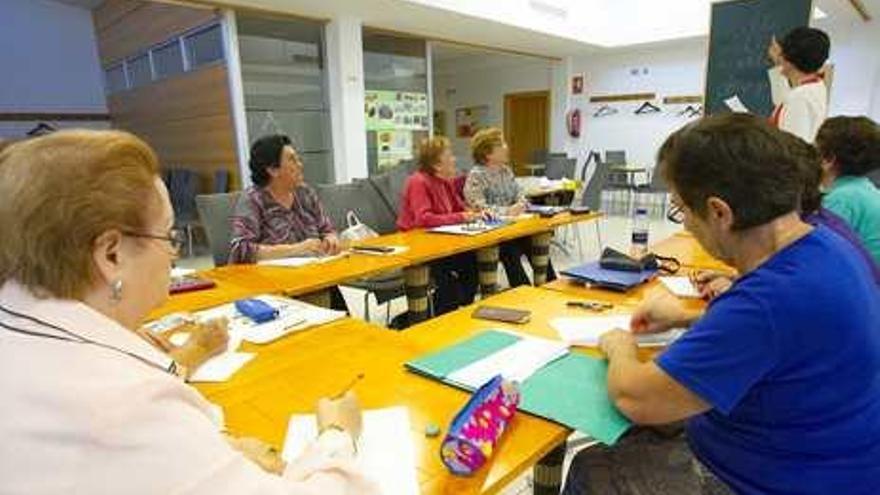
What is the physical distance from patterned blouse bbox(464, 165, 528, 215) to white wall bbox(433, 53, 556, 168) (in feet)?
17.0

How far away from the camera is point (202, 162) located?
18.8ft

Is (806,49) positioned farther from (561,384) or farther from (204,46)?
(204,46)

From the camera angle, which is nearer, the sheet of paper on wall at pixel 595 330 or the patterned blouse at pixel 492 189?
the sheet of paper on wall at pixel 595 330

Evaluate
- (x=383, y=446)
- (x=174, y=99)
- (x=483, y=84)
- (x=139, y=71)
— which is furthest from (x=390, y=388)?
(x=483, y=84)

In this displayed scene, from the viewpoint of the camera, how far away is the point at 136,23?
607 cm

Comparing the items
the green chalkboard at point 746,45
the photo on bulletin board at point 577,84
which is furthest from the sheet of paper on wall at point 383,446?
the photo on bulletin board at point 577,84

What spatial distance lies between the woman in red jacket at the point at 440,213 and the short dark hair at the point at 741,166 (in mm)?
2332

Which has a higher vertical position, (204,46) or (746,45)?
(204,46)

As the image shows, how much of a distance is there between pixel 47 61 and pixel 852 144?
8657 millimetres

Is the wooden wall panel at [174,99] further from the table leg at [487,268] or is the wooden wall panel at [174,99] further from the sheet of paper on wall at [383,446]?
the sheet of paper on wall at [383,446]

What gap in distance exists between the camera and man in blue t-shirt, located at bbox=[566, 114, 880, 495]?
87 cm

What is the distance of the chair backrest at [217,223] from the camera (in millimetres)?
2684

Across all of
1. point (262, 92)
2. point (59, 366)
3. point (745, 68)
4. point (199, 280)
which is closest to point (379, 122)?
point (262, 92)

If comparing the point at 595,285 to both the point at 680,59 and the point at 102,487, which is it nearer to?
the point at 102,487
